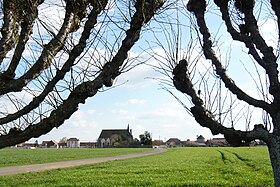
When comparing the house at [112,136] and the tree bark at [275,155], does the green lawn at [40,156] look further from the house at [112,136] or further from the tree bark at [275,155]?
the house at [112,136]

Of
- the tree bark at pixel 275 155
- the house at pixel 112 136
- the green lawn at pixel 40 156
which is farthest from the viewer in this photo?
the house at pixel 112 136

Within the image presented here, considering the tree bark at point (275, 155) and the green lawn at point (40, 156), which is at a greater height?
the green lawn at point (40, 156)

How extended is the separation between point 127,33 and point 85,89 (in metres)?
1.23

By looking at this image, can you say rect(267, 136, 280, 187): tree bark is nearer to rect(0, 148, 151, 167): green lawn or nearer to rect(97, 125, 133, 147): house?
rect(0, 148, 151, 167): green lawn

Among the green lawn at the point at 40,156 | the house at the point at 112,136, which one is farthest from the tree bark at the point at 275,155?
the house at the point at 112,136

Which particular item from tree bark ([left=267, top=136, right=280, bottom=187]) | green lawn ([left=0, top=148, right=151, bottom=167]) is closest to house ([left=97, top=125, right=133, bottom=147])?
green lawn ([left=0, top=148, right=151, bottom=167])

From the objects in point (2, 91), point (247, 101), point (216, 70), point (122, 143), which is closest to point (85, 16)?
point (2, 91)

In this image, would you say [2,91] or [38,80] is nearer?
[2,91]

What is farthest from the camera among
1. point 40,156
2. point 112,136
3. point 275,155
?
point 112,136

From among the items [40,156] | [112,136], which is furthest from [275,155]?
[112,136]

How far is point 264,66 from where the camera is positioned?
746 centimetres

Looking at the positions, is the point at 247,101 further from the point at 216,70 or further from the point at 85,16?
the point at 85,16

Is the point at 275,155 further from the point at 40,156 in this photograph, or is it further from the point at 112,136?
the point at 112,136

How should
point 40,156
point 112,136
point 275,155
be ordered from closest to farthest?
point 275,155
point 40,156
point 112,136
